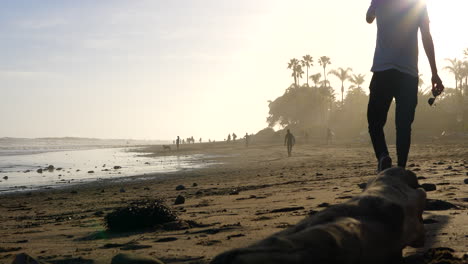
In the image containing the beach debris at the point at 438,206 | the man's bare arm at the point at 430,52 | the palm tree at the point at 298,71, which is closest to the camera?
the beach debris at the point at 438,206

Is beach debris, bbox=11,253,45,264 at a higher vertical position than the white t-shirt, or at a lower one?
lower

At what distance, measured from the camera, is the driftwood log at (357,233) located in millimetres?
1650

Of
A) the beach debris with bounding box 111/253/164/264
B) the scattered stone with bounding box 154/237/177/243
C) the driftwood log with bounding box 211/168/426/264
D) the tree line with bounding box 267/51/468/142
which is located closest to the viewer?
the driftwood log with bounding box 211/168/426/264

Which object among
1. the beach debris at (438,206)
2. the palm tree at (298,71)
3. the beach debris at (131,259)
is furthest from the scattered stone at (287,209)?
the palm tree at (298,71)

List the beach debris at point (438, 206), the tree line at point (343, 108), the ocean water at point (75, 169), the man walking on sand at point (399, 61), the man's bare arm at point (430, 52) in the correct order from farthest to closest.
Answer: the tree line at point (343, 108), the ocean water at point (75, 169), the man's bare arm at point (430, 52), the man walking on sand at point (399, 61), the beach debris at point (438, 206)

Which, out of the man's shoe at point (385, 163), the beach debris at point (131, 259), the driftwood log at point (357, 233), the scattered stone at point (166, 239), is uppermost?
the man's shoe at point (385, 163)

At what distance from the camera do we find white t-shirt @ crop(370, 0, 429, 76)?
479 centimetres

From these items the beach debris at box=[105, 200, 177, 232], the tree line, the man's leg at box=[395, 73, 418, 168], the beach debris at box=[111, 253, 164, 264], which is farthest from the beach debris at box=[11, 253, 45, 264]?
the tree line

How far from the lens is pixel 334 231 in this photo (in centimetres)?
184

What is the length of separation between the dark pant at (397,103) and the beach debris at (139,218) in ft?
7.77

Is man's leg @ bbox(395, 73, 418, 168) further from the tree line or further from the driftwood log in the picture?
the tree line

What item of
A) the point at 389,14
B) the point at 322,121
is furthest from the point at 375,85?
the point at 322,121

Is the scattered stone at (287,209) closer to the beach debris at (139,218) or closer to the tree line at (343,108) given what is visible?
the beach debris at (139,218)

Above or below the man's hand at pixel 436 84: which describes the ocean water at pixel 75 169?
below
